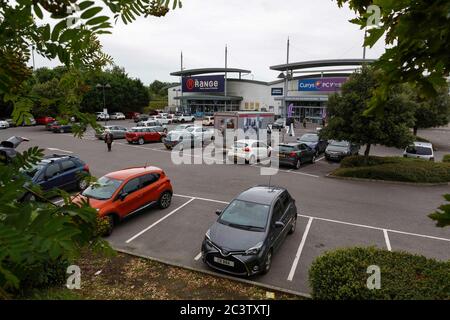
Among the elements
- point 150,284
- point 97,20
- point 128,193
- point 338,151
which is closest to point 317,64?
point 338,151

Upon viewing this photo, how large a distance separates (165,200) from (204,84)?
50.7 meters

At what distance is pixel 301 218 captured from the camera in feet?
41.1

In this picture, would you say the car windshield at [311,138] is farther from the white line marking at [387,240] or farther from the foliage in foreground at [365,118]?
the white line marking at [387,240]

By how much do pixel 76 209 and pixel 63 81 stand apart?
908mm

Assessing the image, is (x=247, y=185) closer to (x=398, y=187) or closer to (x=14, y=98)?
(x=398, y=187)

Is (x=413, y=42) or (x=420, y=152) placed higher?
(x=413, y=42)

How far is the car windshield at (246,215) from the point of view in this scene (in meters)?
9.26

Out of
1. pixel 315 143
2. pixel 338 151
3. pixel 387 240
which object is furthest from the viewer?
pixel 315 143

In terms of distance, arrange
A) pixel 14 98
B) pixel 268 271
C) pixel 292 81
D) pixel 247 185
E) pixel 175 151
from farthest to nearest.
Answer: pixel 292 81
pixel 175 151
pixel 247 185
pixel 268 271
pixel 14 98

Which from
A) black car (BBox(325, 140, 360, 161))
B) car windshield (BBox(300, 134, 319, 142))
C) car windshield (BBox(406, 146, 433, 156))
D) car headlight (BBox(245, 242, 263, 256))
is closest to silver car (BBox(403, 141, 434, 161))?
car windshield (BBox(406, 146, 433, 156))

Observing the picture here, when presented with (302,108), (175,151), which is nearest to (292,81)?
(302,108)

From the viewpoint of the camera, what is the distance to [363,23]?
7.18 feet

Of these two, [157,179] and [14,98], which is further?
[157,179]

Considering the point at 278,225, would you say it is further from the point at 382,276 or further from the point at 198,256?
the point at 382,276
